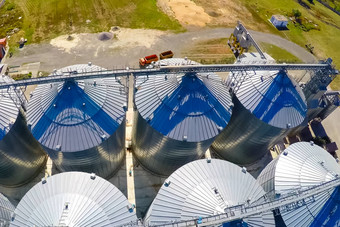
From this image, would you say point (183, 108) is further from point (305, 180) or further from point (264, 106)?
point (305, 180)

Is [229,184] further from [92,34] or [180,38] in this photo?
[92,34]

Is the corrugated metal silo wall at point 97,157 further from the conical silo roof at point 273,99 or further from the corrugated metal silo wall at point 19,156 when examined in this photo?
the conical silo roof at point 273,99

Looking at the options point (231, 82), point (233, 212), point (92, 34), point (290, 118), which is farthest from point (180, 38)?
point (233, 212)

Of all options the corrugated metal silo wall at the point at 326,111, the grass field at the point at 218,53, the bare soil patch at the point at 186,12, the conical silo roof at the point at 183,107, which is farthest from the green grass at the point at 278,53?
the conical silo roof at the point at 183,107

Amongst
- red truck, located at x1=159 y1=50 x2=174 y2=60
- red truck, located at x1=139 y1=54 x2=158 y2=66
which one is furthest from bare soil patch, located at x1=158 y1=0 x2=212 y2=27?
red truck, located at x1=139 y1=54 x2=158 y2=66

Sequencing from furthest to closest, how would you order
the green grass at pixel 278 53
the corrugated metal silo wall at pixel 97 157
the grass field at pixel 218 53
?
the green grass at pixel 278 53, the grass field at pixel 218 53, the corrugated metal silo wall at pixel 97 157

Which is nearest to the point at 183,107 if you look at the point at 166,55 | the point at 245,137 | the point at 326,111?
the point at 245,137
